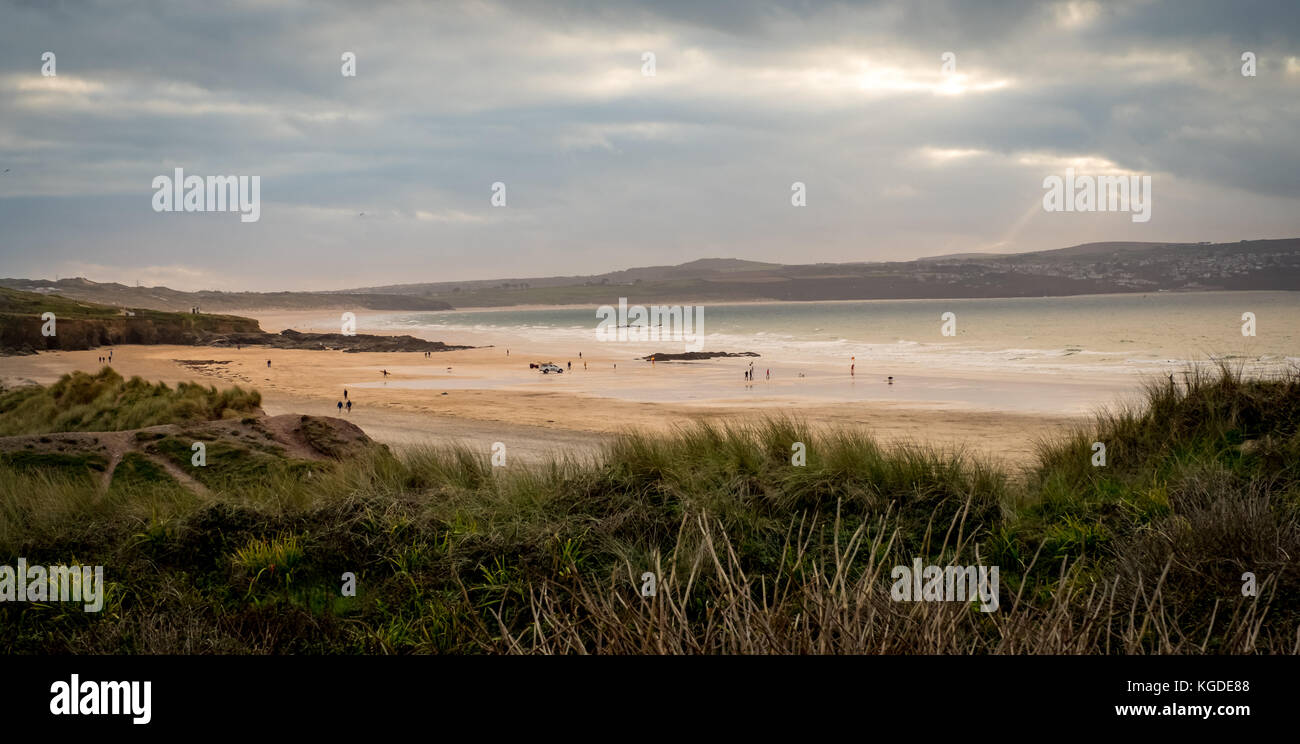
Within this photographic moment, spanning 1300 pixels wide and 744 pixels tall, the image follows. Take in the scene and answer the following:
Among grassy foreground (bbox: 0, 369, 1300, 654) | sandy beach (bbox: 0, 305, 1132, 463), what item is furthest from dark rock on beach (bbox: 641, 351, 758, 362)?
grassy foreground (bbox: 0, 369, 1300, 654)

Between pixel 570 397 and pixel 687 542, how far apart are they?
2675cm

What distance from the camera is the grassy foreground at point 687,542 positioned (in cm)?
477

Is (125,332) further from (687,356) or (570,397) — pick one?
(570,397)

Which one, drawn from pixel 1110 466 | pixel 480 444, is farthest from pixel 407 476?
pixel 480 444

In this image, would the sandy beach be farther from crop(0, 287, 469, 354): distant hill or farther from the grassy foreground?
the grassy foreground

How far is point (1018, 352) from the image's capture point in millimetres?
52969

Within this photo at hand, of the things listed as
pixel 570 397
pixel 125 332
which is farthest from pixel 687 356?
pixel 125 332

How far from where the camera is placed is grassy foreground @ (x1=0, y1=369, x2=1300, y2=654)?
477 cm

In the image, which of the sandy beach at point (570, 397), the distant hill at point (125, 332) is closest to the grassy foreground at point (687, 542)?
the sandy beach at point (570, 397)

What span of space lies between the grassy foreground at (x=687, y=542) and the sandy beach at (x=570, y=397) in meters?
3.62

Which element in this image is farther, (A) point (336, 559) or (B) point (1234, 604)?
(A) point (336, 559)

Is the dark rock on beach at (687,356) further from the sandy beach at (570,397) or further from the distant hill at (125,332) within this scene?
the distant hill at (125,332)
